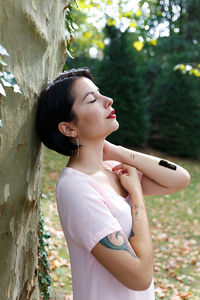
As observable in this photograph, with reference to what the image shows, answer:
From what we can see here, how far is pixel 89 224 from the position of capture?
170 cm

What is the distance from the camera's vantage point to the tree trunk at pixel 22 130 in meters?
1.62

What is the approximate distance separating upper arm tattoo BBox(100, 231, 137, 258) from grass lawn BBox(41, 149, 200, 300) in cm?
238

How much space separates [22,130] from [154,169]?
0.95 metres

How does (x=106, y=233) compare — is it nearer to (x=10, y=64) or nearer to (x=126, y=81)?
(x=10, y=64)

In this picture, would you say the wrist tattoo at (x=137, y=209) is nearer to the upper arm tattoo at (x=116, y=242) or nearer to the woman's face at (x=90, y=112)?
the upper arm tattoo at (x=116, y=242)

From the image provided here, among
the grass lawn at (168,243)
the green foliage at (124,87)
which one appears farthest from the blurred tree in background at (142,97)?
the grass lawn at (168,243)

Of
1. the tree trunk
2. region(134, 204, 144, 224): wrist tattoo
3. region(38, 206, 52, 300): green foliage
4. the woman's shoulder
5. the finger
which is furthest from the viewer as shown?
region(38, 206, 52, 300): green foliage

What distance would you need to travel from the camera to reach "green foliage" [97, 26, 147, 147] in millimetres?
15898

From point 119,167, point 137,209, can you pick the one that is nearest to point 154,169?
point 119,167

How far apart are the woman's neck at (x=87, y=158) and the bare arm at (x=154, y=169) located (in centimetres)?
26

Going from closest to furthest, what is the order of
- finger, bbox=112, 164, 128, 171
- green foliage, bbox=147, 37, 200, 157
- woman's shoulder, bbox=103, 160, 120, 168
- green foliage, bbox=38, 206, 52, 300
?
finger, bbox=112, 164, 128, 171 < woman's shoulder, bbox=103, 160, 120, 168 < green foliage, bbox=38, 206, 52, 300 < green foliage, bbox=147, 37, 200, 157

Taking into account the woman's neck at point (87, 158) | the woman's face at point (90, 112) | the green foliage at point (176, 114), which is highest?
the woman's face at point (90, 112)

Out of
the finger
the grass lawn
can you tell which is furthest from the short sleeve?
the grass lawn

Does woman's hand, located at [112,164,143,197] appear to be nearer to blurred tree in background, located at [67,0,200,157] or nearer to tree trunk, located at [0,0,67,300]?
tree trunk, located at [0,0,67,300]
